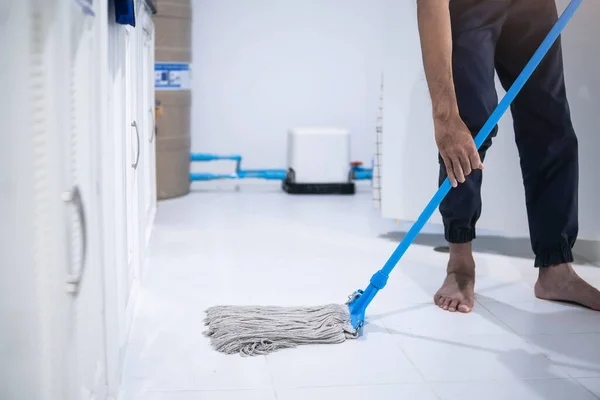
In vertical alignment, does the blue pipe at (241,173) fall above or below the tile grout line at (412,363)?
above

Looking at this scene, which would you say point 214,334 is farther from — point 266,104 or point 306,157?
point 266,104

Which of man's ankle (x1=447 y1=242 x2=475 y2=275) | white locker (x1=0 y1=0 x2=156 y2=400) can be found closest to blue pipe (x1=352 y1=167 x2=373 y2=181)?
man's ankle (x1=447 y1=242 x2=475 y2=275)

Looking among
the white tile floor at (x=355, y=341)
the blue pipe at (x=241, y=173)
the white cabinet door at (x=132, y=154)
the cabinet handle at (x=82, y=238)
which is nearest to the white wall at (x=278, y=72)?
the blue pipe at (x=241, y=173)

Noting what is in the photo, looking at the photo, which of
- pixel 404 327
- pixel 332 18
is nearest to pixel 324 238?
pixel 404 327

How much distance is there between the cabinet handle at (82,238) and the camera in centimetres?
72

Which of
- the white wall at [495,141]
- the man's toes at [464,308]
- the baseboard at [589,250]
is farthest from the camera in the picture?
the baseboard at [589,250]

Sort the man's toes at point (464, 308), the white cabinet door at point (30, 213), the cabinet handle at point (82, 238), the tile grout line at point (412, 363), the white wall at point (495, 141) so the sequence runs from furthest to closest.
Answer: the white wall at point (495, 141) < the man's toes at point (464, 308) < the tile grout line at point (412, 363) < the cabinet handle at point (82, 238) < the white cabinet door at point (30, 213)

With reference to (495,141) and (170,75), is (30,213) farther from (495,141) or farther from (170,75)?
(170,75)

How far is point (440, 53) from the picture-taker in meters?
1.29

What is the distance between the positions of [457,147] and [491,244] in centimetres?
105

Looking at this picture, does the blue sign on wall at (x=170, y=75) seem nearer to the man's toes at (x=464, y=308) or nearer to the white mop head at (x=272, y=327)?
the white mop head at (x=272, y=327)

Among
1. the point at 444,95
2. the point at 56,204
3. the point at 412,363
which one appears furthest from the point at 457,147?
the point at 56,204

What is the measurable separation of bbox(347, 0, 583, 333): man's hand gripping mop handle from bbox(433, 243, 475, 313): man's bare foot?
228 millimetres

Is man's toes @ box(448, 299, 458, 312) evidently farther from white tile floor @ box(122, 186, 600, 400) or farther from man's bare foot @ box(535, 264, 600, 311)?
man's bare foot @ box(535, 264, 600, 311)
